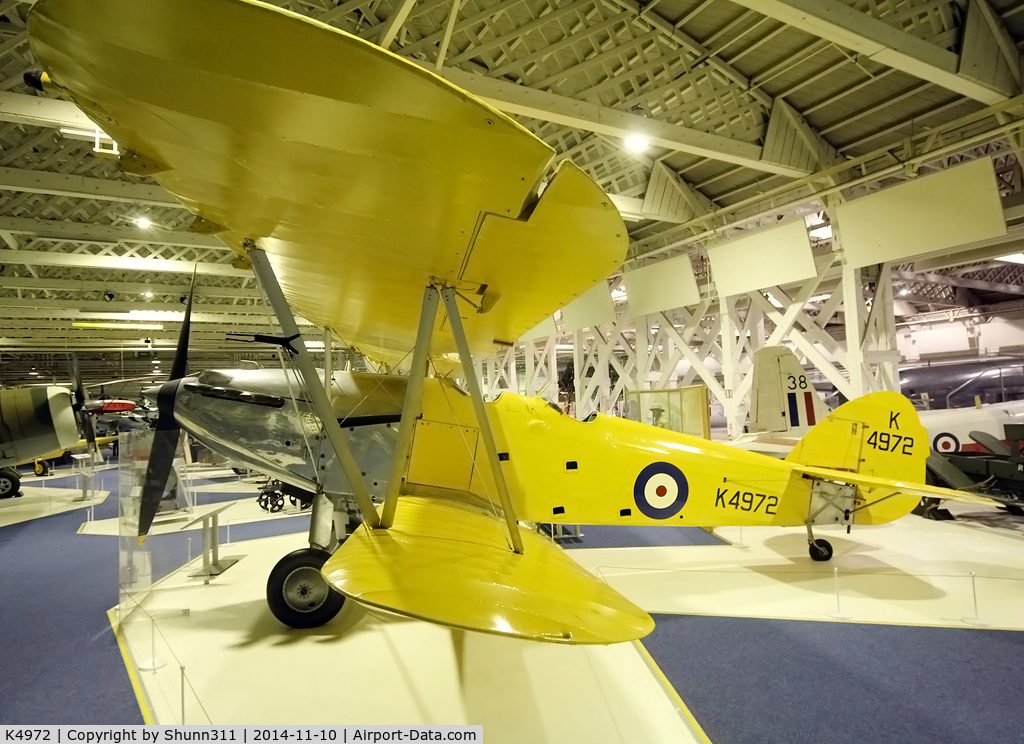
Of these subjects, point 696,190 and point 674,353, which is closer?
point 696,190

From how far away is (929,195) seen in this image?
5484 mm

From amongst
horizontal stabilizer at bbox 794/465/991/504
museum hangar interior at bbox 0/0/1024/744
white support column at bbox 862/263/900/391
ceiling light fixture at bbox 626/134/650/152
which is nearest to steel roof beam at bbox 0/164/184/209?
museum hangar interior at bbox 0/0/1024/744

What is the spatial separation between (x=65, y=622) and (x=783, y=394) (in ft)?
26.5

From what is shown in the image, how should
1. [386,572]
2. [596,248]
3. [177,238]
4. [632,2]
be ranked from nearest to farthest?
[386,572] → [596,248] → [632,2] → [177,238]

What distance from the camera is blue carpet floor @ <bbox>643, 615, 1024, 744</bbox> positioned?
2.18 meters

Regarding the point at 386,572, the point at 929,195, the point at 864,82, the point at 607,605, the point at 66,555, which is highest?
the point at 864,82

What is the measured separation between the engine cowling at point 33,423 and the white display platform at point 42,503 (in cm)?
83

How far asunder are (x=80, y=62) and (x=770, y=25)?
6411mm

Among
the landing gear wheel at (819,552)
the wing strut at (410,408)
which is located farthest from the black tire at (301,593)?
the landing gear wheel at (819,552)

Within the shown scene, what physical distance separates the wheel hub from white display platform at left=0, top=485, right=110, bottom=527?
251 inches

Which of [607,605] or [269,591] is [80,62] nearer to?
[607,605]

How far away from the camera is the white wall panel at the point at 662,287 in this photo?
28.8 feet

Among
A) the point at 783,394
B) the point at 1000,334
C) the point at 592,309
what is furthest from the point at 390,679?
the point at 1000,334

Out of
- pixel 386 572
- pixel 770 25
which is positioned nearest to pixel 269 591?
pixel 386 572
